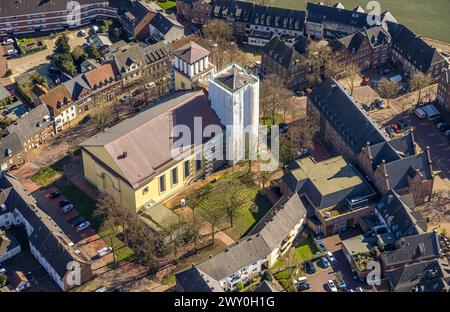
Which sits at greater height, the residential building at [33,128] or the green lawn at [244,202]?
the residential building at [33,128]

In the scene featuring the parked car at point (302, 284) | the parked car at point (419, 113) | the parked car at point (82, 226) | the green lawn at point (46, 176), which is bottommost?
the parked car at point (302, 284)

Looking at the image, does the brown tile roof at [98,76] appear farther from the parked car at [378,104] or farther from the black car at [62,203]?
the parked car at [378,104]

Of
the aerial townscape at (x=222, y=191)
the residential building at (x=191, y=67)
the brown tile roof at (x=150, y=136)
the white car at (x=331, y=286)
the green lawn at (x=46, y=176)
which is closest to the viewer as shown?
the white car at (x=331, y=286)

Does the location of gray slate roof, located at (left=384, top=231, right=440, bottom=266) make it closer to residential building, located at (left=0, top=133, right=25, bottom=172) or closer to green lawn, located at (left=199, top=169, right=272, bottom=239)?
green lawn, located at (left=199, top=169, right=272, bottom=239)

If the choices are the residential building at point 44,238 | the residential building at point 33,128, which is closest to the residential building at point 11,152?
the residential building at point 33,128

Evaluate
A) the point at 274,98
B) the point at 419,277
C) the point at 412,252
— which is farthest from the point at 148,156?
the point at 419,277

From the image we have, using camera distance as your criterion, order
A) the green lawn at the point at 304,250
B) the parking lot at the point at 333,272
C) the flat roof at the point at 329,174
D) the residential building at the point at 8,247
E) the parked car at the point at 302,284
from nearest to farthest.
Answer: the parked car at the point at 302,284 < the parking lot at the point at 333,272 < the residential building at the point at 8,247 < the green lawn at the point at 304,250 < the flat roof at the point at 329,174

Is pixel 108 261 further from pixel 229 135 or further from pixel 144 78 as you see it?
pixel 144 78

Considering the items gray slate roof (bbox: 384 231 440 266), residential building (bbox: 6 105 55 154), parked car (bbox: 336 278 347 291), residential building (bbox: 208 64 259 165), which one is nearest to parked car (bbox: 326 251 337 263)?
parked car (bbox: 336 278 347 291)
